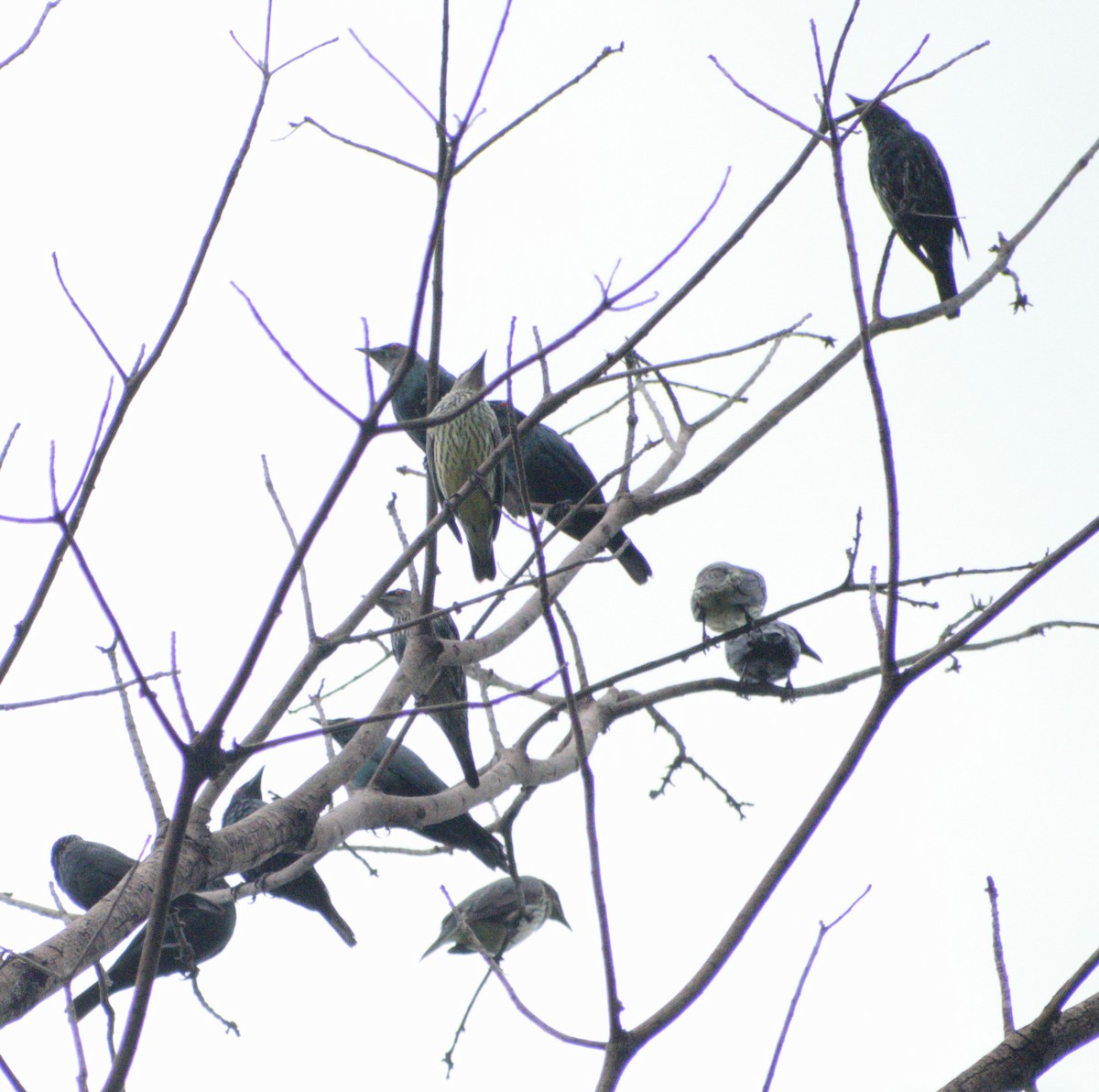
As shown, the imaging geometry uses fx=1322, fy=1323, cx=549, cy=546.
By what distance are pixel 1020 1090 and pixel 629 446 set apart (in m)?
2.21

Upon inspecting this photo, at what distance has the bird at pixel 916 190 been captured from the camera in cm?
550

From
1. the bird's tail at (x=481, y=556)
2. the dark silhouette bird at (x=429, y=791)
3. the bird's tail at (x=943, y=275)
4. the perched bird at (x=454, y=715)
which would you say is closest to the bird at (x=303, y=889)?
the dark silhouette bird at (x=429, y=791)

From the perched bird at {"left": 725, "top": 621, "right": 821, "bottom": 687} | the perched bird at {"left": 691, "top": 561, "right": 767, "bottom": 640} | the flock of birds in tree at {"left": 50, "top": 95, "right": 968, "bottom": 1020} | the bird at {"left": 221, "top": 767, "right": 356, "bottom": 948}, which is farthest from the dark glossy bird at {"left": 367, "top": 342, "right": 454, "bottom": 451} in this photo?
the perched bird at {"left": 725, "top": 621, "right": 821, "bottom": 687}

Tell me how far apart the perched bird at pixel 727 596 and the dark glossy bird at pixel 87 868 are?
2.03m

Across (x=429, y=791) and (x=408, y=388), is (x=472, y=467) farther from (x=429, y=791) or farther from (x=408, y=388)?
(x=408, y=388)

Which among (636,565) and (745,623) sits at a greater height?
(636,565)

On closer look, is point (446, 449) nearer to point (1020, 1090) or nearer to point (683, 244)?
point (683, 244)

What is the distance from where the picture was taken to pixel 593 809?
5.33 ft

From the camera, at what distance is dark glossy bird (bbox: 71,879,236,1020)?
3211 millimetres

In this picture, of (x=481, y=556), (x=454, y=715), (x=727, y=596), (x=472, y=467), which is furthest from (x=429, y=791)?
(x=454, y=715)

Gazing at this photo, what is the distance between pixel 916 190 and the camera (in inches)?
220

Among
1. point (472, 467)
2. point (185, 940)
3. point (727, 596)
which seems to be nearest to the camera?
point (185, 940)

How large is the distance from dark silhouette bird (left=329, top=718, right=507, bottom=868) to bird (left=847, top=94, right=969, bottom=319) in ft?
9.48

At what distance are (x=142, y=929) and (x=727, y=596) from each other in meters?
2.04
